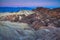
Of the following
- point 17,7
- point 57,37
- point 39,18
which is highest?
point 17,7

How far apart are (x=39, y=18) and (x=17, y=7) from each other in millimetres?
366

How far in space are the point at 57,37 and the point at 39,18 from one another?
1.23 feet

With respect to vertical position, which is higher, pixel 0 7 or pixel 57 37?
pixel 0 7

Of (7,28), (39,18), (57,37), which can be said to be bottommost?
(57,37)

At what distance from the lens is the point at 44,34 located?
5.92ft

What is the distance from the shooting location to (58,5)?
6.22 feet

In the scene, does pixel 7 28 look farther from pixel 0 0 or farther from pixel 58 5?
pixel 58 5

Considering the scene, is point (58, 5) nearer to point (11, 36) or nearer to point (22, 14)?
point (22, 14)

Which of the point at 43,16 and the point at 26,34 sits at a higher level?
the point at 43,16

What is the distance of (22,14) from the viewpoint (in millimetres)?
1900

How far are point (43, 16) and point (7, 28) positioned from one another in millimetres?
554

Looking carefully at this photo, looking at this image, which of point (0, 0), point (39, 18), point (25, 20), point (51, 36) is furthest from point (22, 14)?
point (51, 36)

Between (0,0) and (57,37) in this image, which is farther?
(0,0)

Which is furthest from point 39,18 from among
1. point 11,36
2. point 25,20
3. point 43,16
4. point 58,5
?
point 11,36
